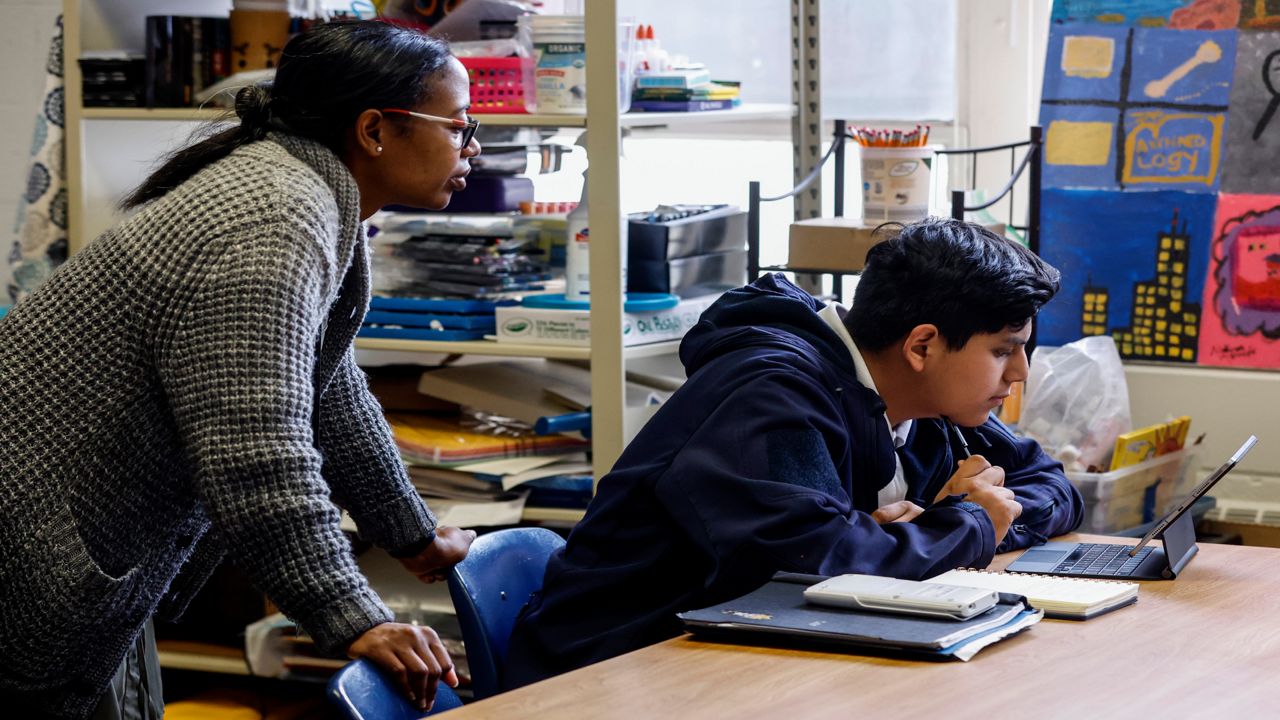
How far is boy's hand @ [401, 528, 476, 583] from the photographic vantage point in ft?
6.21

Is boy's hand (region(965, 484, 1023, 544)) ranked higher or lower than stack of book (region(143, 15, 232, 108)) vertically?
lower

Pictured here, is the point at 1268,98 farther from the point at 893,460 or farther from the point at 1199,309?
the point at 893,460

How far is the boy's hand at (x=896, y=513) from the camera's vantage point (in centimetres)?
183

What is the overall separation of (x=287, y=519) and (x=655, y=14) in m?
2.27

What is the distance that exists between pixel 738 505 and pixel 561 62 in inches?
48.7

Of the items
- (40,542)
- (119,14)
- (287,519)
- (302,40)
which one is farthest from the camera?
(119,14)

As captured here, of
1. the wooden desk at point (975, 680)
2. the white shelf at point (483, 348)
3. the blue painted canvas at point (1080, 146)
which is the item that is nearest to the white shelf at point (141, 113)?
the white shelf at point (483, 348)

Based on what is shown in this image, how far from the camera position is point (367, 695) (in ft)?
4.75

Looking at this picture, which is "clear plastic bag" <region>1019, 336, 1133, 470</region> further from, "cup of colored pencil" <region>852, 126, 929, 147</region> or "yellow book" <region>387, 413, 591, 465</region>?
"yellow book" <region>387, 413, 591, 465</region>

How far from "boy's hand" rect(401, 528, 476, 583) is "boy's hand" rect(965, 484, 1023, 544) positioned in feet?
2.02

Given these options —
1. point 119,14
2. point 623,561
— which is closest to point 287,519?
point 623,561

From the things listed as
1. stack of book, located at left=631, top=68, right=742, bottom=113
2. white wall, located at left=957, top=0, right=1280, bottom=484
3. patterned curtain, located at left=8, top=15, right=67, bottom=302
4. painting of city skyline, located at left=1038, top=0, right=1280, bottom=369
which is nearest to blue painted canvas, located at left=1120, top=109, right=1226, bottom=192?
painting of city skyline, located at left=1038, top=0, right=1280, bottom=369

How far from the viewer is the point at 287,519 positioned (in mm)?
1434

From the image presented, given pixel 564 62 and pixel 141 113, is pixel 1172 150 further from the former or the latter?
pixel 141 113
